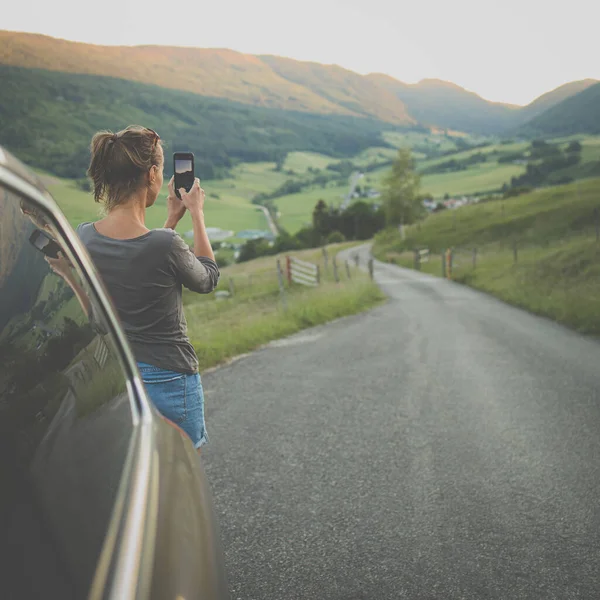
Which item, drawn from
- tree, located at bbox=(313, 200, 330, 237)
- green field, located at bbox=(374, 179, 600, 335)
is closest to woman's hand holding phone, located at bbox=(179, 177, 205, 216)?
green field, located at bbox=(374, 179, 600, 335)

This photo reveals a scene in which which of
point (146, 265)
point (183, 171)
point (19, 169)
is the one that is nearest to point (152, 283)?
point (146, 265)

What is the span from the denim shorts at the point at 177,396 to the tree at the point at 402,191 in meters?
78.2

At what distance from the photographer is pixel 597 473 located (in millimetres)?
4547

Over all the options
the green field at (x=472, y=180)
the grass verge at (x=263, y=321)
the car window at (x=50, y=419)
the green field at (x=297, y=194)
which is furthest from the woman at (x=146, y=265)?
the green field at (x=472, y=180)

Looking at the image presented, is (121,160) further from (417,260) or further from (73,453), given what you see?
(417,260)

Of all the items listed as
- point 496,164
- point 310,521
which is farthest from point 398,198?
point 496,164

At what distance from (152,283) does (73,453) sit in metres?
1.19

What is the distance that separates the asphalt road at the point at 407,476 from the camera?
3135 millimetres

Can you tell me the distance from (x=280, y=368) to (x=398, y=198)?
73.2 meters

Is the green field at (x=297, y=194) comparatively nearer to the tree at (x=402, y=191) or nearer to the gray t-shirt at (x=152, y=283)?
the tree at (x=402, y=191)

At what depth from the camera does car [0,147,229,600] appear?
0.92 metres

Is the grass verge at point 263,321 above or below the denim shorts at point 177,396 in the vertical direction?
below

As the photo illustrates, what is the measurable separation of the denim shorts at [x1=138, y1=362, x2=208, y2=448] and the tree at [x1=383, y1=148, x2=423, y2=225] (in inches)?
3080

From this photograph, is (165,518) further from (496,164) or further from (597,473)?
(496,164)
